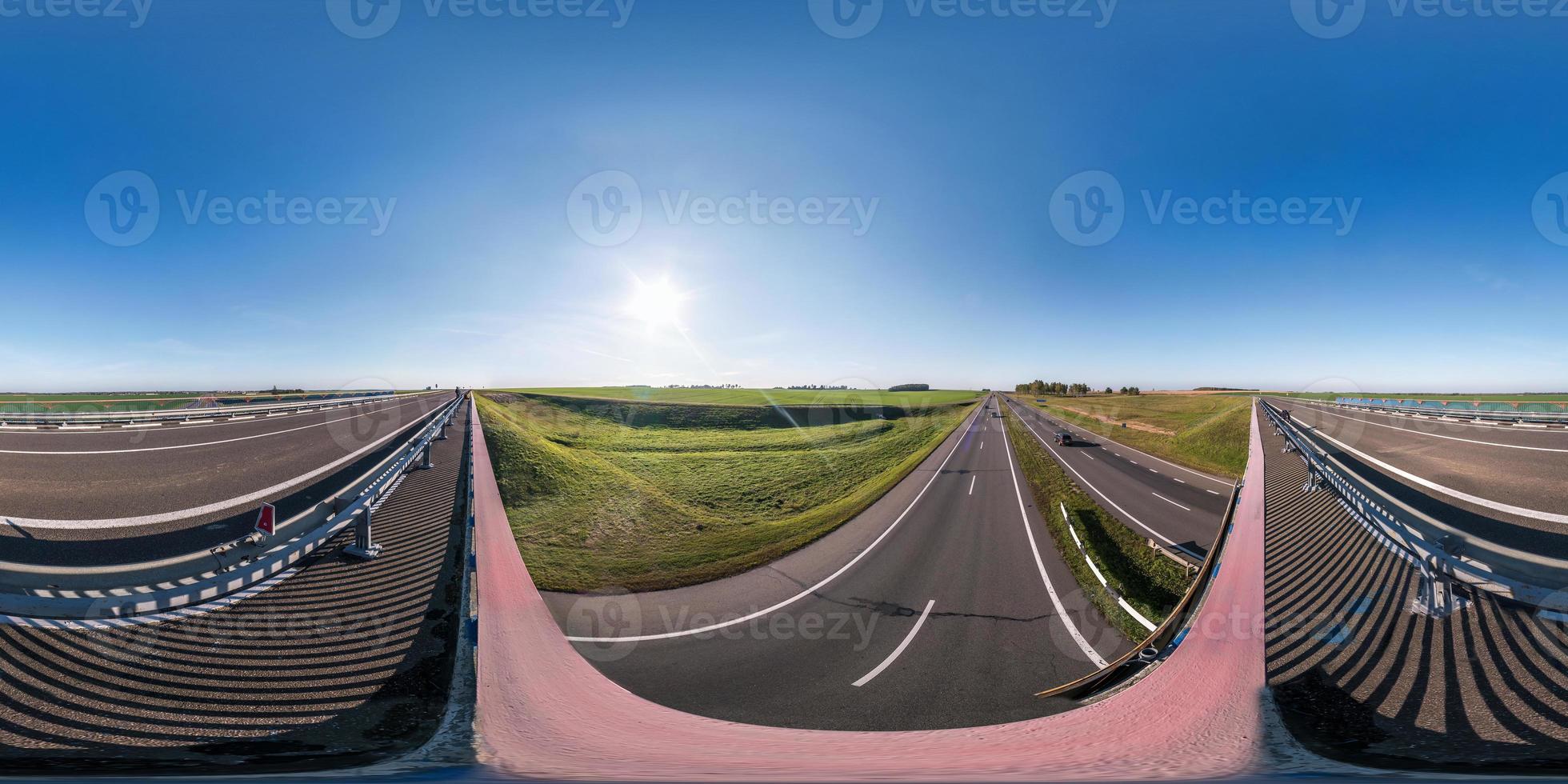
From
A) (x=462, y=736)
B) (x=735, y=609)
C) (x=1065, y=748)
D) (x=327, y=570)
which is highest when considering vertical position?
(x=327, y=570)

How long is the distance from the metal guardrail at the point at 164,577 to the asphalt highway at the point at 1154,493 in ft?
36.6

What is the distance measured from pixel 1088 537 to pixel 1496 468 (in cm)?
853

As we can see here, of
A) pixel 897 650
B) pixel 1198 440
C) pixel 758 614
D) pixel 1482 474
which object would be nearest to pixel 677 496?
pixel 758 614

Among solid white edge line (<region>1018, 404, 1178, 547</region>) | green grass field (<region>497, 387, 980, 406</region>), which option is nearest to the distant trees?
green grass field (<region>497, 387, 980, 406</region>)

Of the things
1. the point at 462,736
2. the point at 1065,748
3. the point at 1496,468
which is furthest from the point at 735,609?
the point at 1496,468

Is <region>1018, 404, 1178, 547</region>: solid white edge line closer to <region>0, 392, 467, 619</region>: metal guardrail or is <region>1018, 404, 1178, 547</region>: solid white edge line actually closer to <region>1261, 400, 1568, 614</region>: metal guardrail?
<region>1261, 400, 1568, 614</region>: metal guardrail

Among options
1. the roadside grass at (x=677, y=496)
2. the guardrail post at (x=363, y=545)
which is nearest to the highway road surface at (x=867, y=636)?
the roadside grass at (x=677, y=496)

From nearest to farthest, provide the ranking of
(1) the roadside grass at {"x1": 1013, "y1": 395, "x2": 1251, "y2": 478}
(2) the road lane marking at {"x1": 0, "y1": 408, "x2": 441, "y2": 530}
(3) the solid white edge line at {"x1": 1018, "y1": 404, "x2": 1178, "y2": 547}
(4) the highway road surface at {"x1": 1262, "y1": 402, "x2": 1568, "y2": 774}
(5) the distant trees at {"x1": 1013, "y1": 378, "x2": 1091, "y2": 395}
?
(4) the highway road surface at {"x1": 1262, "y1": 402, "x2": 1568, "y2": 774}
(2) the road lane marking at {"x1": 0, "y1": 408, "x2": 441, "y2": 530}
(3) the solid white edge line at {"x1": 1018, "y1": 404, "x2": 1178, "y2": 547}
(1) the roadside grass at {"x1": 1013, "y1": 395, "x2": 1251, "y2": 478}
(5) the distant trees at {"x1": 1013, "y1": 378, "x2": 1091, "y2": 395}

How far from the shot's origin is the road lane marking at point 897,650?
3980 mm

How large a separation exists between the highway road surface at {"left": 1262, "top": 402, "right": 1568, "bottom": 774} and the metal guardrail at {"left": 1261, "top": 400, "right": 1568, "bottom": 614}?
17 cm

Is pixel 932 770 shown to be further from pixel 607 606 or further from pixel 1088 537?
pixel 1088 537

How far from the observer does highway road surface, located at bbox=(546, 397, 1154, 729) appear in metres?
3.66

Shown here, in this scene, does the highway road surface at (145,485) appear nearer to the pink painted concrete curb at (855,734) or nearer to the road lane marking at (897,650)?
the pink painted concrete curb at (855,734)

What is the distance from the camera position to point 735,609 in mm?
5320
